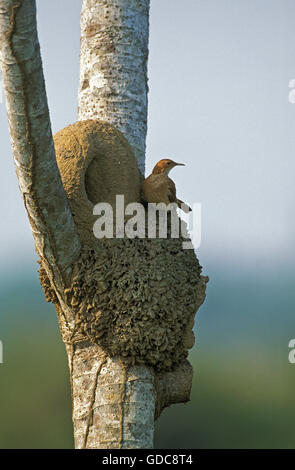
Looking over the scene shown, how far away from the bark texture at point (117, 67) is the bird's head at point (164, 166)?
0.37 feet

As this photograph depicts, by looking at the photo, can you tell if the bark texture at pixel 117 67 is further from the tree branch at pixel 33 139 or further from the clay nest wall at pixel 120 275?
the tree branch at pixel 33 139

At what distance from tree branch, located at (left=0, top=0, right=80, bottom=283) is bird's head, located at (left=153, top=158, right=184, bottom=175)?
2.90 feet

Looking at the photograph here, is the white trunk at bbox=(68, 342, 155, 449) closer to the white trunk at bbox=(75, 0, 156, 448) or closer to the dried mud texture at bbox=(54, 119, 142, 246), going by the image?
the white trunk at bbox=(75, 0, 156, 448)

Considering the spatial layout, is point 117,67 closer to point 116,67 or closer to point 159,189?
point 116,67

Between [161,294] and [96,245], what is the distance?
446 millimetres

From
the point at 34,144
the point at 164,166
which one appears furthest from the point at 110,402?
the point at 164,166

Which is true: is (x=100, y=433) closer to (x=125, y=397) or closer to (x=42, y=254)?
(x=125, y=397)

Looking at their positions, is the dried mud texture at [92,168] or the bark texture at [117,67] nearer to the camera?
the dried mud texture at [92,168]

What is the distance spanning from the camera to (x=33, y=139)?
3141 millimetres

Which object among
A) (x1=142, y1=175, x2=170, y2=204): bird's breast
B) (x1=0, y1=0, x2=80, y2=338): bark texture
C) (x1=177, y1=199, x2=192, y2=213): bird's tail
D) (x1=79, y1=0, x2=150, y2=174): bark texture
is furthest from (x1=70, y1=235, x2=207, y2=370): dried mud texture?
(x1=79, y1=0, x2=150, y2=174): bark texture

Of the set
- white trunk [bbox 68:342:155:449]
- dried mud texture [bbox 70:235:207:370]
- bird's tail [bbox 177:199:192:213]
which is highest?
bird's tail [bbox 177:199:192:213]

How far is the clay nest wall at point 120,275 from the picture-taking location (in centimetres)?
361

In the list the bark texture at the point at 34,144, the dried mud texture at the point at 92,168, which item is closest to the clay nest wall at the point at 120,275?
the dried mud texture at the point at 92,168

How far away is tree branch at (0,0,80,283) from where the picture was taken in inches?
112
